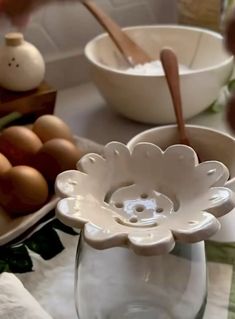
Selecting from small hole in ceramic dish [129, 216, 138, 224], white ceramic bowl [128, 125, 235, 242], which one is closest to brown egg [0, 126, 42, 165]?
white ceramic bowl [128, 125, 235, 242]

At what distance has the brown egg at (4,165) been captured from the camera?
539 millimetres

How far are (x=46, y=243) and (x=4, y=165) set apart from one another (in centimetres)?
9

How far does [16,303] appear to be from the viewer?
1.32 feet

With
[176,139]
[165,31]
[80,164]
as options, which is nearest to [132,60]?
[165,31]

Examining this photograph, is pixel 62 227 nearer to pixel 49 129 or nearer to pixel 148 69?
pixel 49 129

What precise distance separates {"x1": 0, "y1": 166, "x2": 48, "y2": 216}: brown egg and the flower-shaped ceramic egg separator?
0.37 ft

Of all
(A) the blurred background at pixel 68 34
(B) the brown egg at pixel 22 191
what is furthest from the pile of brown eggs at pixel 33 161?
(A) the blurred background at pixel 68 34

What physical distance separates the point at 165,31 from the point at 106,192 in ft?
1.42

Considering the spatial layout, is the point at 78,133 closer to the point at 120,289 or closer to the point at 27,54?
the point at 27,54

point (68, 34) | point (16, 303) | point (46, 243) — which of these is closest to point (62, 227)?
point (46, 243)

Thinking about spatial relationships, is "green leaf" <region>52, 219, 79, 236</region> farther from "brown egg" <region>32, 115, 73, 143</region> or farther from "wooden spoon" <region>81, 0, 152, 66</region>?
"wooden spoon" <region>81, 0, 152, 66</region>

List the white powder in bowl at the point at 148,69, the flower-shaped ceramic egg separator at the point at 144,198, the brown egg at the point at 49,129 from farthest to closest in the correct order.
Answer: the white powder in bowl at the point at 148,69
the brown egg at the point at 49,129
the flower-shaped ceramic egg separator at the point at 144,198

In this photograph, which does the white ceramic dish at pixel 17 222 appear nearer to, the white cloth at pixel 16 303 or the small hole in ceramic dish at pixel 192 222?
the white cloth at pixel 16 303

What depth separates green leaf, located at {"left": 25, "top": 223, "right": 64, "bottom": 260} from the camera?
50cm
